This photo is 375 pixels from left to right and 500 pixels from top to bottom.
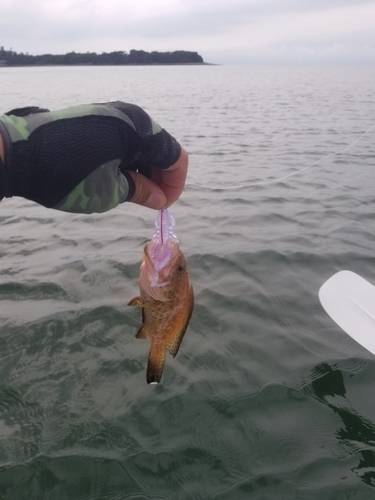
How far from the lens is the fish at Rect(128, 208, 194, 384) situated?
2223mm

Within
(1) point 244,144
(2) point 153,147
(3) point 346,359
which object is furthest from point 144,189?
(1) point 244,144

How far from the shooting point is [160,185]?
2.26 m

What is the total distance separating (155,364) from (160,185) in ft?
3.17

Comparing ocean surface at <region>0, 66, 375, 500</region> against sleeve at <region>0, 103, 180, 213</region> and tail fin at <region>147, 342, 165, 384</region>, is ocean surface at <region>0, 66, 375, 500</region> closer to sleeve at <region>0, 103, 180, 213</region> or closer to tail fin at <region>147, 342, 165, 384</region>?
tail fin at <region>147, 342, 165, 384</region>

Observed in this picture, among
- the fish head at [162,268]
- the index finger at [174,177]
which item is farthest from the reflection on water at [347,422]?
the index finger at [174,177]

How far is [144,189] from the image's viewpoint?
7.09 feet

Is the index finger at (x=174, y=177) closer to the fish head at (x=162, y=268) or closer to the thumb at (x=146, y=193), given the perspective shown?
the thumb at (x=146, y=193)

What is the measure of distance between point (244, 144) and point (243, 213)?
24.0ft

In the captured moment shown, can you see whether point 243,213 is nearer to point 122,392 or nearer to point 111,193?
point 122,392

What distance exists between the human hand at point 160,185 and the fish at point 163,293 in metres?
0.08

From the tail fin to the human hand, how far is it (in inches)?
31.2

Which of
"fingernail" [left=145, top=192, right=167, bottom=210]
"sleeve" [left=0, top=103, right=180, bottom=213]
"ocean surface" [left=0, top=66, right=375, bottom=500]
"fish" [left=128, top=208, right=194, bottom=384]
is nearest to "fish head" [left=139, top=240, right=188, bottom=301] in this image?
"fish" [left=128, top=208, right=194, bottom=384]

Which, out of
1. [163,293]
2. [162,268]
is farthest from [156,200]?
[163,293]

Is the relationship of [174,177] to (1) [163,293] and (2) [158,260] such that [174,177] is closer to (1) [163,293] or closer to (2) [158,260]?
(2) [158,260]
